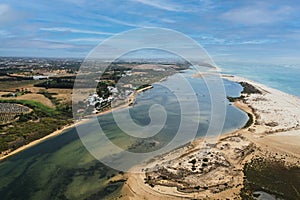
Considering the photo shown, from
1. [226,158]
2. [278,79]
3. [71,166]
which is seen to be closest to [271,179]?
[226,158]

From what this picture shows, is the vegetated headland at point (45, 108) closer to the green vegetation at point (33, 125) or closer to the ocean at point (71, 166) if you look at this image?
the green vegetation at point (33, 125)

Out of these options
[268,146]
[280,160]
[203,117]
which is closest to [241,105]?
[203,117]

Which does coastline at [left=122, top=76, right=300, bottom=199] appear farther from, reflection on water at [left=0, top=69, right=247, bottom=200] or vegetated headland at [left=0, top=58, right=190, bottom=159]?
vegetated headland at [left=0, top=58, right=190, bottom=159]

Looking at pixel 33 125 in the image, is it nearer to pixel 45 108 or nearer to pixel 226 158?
pixel 45 108

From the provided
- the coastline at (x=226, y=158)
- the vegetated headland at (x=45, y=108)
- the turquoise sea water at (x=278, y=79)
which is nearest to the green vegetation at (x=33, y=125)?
the vegetated headland at (x=45, y=108)

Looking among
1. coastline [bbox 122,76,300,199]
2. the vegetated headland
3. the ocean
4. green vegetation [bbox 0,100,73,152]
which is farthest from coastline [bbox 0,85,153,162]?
coastline [bbox 122,76,300,199]

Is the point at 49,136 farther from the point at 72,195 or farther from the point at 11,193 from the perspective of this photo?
the point at 72,195

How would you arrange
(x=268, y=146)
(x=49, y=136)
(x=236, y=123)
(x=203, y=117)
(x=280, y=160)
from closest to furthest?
1. (x=280, y=160)
2. (x=268, y=146)
3. (x=49, y=136)
4. (x=236, y=123)
5. (x=203, y=117)
